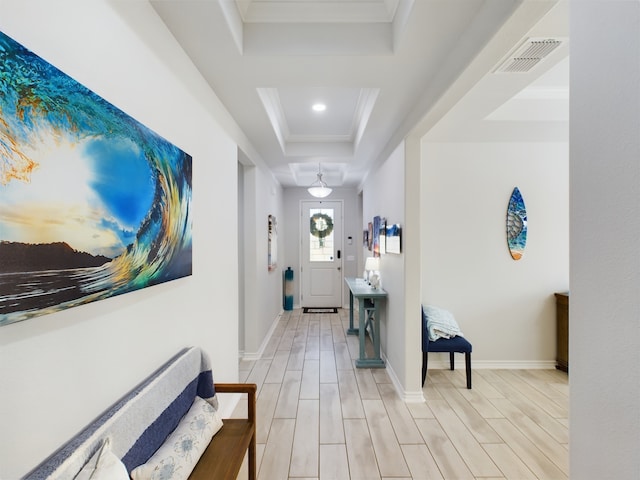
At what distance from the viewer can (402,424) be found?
2.43 metres

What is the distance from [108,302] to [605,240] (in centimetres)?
158

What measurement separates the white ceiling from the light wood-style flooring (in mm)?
2388

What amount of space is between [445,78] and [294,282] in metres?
5.25

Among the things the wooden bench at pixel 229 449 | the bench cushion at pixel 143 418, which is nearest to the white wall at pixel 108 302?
the bench cushion at pixel 143 418

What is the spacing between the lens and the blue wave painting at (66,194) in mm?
731

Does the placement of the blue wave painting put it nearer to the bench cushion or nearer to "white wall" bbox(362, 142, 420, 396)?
the bench cushion

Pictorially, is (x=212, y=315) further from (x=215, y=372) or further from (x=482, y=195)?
(x=482, y=195)

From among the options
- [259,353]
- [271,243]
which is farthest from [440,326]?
[271,243]

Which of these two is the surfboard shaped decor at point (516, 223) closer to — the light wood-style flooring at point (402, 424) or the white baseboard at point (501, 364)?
the white baseboard at point (501, 364)

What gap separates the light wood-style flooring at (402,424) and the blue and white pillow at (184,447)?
0.64 m

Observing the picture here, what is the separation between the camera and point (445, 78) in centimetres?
186

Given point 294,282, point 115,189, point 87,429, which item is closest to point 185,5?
point 115,189

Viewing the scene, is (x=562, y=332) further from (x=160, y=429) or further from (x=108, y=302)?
(x=108, y=302)

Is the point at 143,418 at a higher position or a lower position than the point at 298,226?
lower
